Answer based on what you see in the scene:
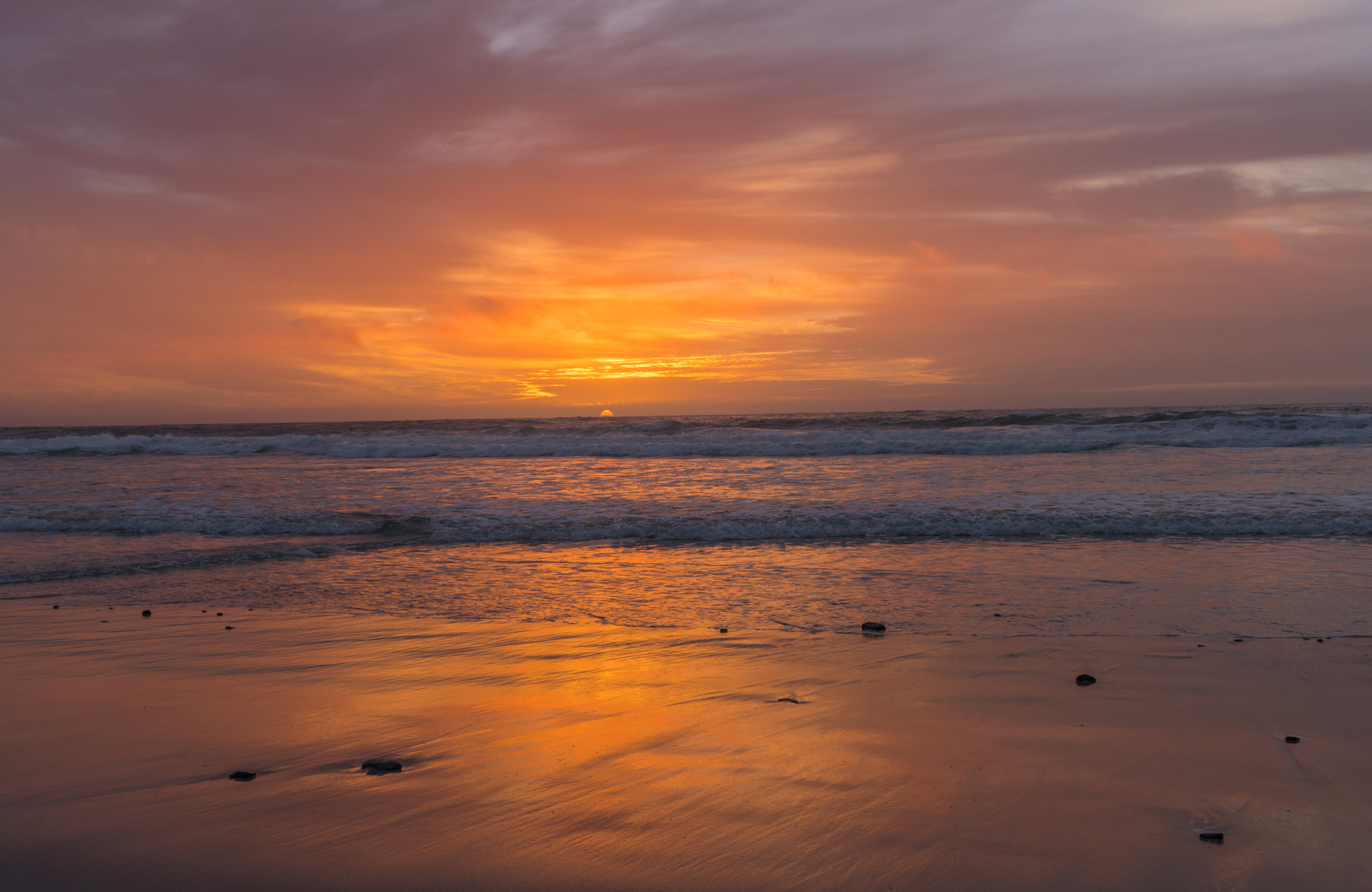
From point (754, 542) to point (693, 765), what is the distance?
650 centimetres

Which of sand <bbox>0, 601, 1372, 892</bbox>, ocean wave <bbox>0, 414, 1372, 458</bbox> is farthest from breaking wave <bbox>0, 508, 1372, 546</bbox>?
ocean wave <bbox>0, 414, 1372, 458</bbox>

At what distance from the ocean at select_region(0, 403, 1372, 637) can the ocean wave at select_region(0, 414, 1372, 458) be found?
3447mm

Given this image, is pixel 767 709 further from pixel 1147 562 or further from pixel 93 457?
pixel 93 457

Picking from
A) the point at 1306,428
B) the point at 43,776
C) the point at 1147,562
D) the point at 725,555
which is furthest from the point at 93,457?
the point at 1306,428

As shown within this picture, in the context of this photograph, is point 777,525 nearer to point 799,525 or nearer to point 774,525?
point 774,525

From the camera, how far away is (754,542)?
391 inches

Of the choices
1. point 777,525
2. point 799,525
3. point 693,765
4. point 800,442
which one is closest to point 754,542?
point 777,525

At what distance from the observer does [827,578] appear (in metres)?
7.61

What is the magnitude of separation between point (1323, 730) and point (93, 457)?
110 feet

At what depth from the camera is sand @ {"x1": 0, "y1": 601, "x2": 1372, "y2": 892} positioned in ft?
8.88

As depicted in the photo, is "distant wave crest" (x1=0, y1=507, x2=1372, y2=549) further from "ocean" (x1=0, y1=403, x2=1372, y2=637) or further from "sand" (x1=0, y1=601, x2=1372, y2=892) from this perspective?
"sand" (x1=0, y1=601, x2=1372, y2=892)

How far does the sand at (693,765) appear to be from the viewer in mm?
2707

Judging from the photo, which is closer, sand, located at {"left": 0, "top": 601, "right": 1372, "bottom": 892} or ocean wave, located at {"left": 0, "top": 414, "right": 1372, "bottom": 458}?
sand, located at {"left": 0, "top": 601, "right": 1372, "bottom": 892}

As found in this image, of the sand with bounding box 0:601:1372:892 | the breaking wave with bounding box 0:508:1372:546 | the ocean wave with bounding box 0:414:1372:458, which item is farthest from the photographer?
the ocean wave with bounding box 0:414:1372:458
